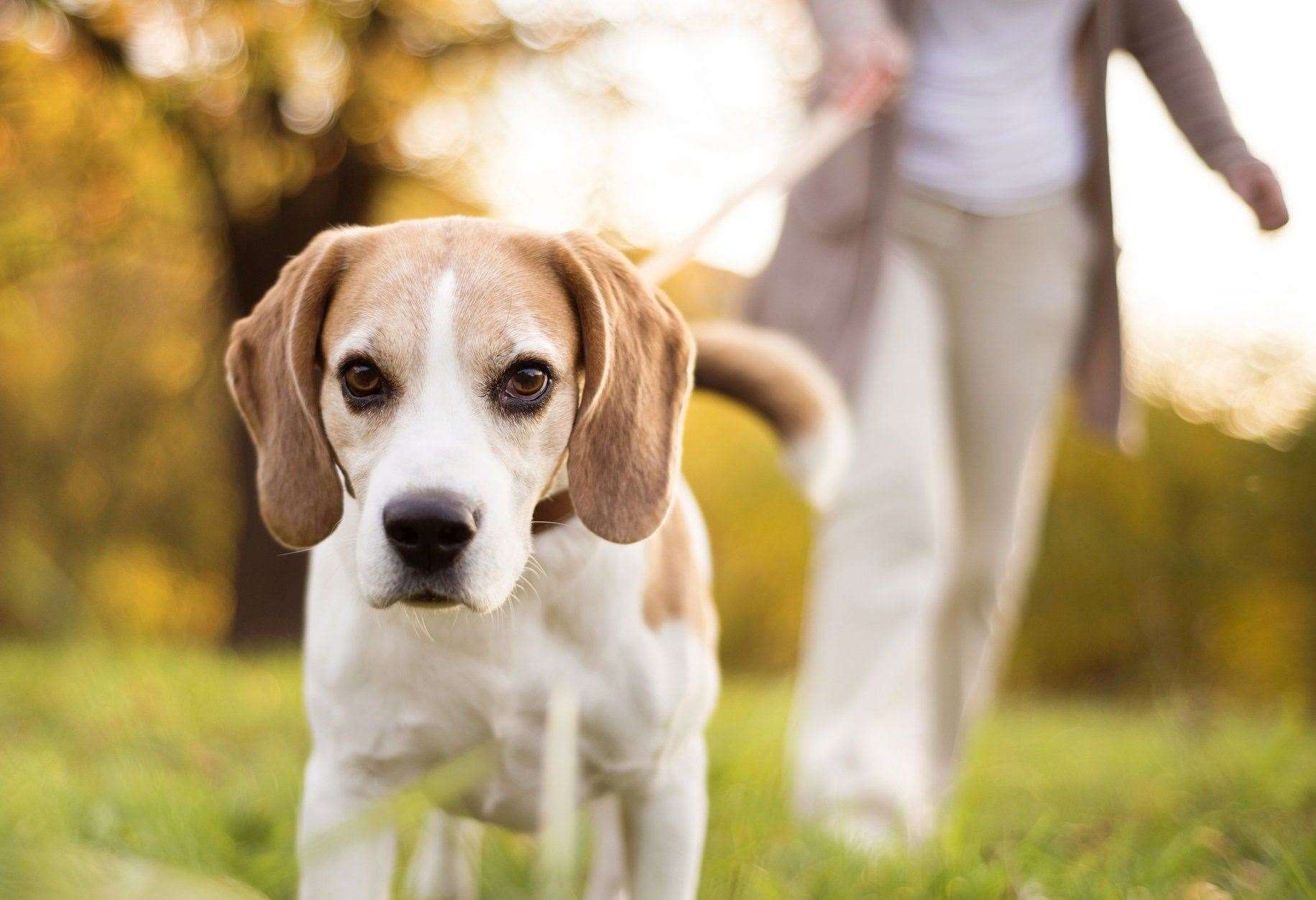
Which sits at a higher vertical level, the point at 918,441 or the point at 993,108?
the point at 993,108

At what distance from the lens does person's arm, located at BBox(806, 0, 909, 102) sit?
2973mm

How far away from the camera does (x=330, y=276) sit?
6.82 feet

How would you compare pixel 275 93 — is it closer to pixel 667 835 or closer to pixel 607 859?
pixel 607 859

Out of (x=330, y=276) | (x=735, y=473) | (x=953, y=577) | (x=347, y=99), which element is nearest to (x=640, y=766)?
(x=330, y=276)

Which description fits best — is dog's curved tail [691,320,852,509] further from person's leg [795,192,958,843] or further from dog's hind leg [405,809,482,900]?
dog's hind leg [405,809,482,900]

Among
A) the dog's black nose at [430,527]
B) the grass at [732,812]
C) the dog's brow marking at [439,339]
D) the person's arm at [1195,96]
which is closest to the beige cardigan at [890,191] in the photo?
the person's arm at [1195,96]

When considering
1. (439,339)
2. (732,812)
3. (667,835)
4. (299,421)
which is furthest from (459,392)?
(732,812)

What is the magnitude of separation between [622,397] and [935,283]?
66.2 inches

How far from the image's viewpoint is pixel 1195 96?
3307mm

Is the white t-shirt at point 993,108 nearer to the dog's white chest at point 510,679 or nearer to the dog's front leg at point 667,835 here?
the dog's white chest at point 510,679

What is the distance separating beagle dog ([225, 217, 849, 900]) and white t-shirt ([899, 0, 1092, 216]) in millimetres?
1507

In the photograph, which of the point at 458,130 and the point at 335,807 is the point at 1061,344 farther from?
the point at 458,130

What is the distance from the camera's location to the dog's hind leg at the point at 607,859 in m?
2.54

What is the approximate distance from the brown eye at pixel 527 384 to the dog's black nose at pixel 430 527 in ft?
0.88
